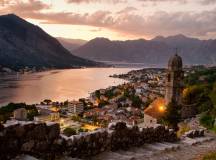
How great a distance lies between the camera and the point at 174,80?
1529 inches

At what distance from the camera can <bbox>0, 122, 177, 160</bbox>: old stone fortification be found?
5137mm

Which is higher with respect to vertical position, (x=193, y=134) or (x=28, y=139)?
(x=28, y=139)

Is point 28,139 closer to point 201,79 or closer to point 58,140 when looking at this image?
point 58,140

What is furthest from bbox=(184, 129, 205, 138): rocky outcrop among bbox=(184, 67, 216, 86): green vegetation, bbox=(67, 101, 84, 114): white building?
bbox=(67, 101, 84, 114): white building

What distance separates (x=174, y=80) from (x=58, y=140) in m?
33.7

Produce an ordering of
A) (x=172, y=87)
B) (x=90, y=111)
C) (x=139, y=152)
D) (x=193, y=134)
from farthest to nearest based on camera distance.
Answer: (x=90, y=111) → (x=172, y=87) → (x=193, y=134) → (x=139, y=152)

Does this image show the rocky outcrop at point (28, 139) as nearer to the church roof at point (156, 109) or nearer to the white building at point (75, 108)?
the church roof at point (156, 109)

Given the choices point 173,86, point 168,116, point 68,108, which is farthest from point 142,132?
point 68,108

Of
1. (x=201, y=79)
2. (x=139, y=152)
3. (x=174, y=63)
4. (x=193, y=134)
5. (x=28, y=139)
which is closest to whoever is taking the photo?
(x=28, y=139)

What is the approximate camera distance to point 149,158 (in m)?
6.91

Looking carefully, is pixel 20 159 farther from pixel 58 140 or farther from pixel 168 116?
pixel 168 116

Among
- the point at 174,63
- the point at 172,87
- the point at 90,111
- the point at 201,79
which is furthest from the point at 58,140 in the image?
the point at 90,111

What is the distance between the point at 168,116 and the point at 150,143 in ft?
47.6

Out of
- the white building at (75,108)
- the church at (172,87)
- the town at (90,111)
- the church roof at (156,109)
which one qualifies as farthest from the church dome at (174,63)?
the white building at (75,108)
